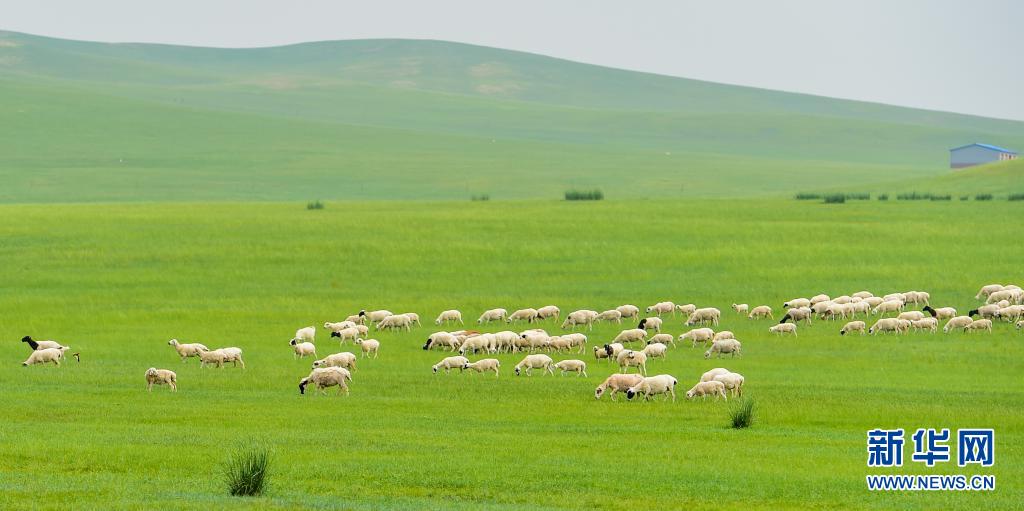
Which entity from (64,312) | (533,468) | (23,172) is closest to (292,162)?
(23,172)

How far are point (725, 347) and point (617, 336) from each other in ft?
13.1

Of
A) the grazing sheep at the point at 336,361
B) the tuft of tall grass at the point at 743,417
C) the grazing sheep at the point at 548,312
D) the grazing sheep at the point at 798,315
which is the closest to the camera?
the tuft of tall grass at the point at 743,417

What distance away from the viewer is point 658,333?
A: 146 feet

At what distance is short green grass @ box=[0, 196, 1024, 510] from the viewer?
2244 centimetres

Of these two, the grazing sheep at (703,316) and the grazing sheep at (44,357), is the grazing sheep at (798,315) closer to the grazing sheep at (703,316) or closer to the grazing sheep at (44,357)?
the grazing sheep at (703,316)

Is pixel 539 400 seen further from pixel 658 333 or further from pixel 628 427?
pixel 658 333

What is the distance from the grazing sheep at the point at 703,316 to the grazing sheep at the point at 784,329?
241cm

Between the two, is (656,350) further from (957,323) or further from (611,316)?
(957,323)

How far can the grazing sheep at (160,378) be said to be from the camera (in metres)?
33.5

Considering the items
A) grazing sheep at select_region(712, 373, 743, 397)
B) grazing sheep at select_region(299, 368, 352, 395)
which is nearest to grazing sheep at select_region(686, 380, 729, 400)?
grazing sheep at select_region(712, 373, 743, 397)

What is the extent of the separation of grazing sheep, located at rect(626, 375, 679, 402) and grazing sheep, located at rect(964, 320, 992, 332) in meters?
15.8

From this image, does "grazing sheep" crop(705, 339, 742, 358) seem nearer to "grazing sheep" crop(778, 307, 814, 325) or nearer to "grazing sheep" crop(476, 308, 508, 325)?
"grazing sheep" crop(778, 307, 814, 325)

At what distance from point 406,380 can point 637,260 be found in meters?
28.7

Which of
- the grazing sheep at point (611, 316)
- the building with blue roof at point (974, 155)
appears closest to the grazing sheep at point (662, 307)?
the grazing sheep at point (611, 316)
